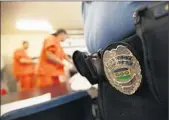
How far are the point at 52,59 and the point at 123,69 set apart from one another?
165 cm

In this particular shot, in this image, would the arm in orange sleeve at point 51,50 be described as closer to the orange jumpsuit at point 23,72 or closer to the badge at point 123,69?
the orange jumpsuit at point 23,72

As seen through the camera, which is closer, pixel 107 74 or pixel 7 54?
pixel 107 74

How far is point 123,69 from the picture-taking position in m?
0.49

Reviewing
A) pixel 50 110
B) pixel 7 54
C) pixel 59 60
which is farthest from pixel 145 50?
pixel 7 54

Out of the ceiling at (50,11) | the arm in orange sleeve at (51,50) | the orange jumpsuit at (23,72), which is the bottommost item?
the orange jumpsuit at (23,72)

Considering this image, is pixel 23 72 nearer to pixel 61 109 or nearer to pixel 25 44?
pixel 25 44

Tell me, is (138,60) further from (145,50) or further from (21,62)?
(21,62)

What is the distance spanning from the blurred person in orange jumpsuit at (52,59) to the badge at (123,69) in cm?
130

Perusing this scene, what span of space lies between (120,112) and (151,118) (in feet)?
0.29

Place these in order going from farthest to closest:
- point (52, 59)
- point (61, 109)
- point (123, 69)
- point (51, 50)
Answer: point (52, 59) → point (51, 50) → point (61, 109) → point (123, 69)

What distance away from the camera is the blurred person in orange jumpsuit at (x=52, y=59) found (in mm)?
1877

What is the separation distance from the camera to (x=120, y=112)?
55 centimetres

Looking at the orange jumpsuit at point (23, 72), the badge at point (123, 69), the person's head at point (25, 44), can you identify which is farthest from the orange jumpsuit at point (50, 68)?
the person's head at point (25, 44)

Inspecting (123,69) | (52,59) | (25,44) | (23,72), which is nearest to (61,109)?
(123,69)
